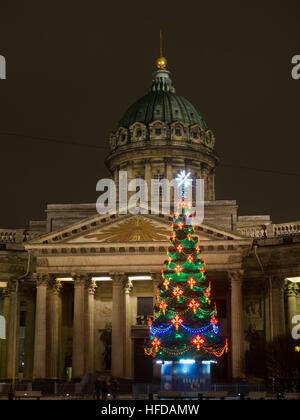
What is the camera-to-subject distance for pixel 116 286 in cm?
6200

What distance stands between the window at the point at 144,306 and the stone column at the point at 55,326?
682 centimetres

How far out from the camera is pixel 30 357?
224ft

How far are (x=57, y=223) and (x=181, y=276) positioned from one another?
31.5 m

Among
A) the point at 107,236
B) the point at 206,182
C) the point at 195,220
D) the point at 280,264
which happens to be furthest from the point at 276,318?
the point at 206,182

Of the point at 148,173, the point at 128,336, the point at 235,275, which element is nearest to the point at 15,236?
the point at 128,336

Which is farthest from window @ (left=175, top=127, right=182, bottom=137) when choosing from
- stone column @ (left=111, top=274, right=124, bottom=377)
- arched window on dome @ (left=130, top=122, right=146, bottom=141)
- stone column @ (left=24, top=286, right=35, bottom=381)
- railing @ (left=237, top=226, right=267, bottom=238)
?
stone column @ (left=111, top=274, right=124, bottom=377)

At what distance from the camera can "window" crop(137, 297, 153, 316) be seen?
67000 mm

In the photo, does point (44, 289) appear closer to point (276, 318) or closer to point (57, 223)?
point (57, 223)

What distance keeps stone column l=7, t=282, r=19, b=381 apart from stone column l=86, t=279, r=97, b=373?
22.2 ft

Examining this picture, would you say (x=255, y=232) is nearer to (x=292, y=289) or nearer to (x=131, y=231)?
(x=292, y=289)

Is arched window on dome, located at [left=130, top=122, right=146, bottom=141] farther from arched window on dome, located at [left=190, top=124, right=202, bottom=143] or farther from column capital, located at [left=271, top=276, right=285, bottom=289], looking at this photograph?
column capital, located at [left=271, top=276, right=285, bottom=289]

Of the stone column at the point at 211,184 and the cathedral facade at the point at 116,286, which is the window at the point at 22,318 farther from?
the stone column at the point at 211,184

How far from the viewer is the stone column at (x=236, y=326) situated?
194 ft

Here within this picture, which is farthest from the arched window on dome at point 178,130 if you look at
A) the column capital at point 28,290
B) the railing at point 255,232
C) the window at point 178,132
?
the column capital at point 28,290
